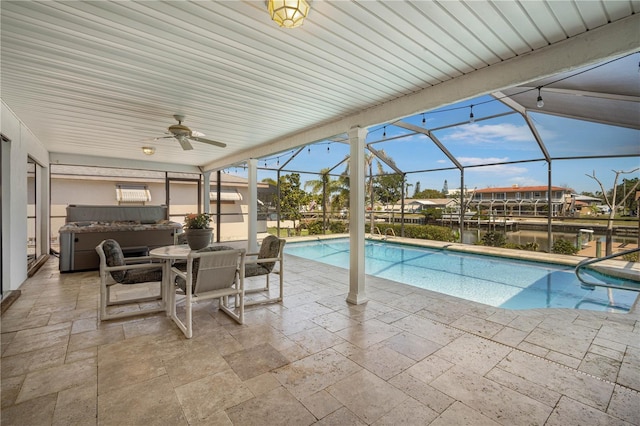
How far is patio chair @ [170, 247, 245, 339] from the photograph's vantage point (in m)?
2.80

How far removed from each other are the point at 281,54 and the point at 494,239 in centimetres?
833

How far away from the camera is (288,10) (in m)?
1.69

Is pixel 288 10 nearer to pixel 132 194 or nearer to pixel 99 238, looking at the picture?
pixel 99 238

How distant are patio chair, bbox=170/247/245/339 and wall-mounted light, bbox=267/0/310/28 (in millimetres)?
2064

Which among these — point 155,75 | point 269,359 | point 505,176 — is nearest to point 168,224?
point 155,75

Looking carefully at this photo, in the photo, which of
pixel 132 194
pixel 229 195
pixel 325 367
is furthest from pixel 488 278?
pixel 132 194

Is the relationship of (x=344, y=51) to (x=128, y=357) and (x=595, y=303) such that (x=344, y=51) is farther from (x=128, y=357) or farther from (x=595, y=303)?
(x=595, y=303)

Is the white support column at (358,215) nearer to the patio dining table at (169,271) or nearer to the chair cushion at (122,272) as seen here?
the patio dining table at (169,271)

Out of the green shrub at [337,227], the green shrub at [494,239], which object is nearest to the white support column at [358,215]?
the green shrub at [494,239]

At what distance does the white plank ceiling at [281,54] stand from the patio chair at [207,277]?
174 cm

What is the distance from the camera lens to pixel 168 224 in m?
6.14

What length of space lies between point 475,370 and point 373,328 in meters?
1.00

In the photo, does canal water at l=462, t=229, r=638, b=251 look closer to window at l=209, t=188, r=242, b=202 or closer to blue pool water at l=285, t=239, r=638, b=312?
blue pool water at l=285, t=239, r=638, b=312


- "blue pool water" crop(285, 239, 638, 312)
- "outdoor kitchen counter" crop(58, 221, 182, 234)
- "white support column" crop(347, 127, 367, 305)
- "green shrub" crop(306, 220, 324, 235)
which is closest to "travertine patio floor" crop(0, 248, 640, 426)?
"white support column" crop(347, 127, 367, 305)
